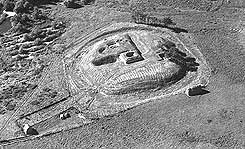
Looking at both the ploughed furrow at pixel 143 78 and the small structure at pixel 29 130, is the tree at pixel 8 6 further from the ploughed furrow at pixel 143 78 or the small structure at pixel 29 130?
the small structure at pixel 29 130

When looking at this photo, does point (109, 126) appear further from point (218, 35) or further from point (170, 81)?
point (218, 35)

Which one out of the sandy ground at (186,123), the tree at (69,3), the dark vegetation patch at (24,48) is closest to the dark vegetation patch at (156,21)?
the sandy ground at (186,123)

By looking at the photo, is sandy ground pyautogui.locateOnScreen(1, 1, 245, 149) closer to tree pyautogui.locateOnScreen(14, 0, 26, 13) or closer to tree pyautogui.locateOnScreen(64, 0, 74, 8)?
tree pyautogui.locateOnScreen(64, 0, 74, 8)

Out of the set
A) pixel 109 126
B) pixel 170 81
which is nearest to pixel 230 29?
pixel 170 81

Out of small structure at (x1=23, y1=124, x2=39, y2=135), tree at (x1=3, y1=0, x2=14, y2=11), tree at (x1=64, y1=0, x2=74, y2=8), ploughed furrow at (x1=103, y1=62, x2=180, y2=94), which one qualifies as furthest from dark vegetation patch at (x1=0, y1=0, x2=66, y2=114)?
ploughed furrow at (x1=103, y1=62, x2=180, y2=94)

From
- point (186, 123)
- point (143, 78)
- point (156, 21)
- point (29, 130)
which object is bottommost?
point (186, 123)

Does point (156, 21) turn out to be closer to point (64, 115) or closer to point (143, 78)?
point (143, 78)

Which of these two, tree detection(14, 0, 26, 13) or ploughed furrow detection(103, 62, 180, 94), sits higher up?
tree detection(14, 0, 26, 13)

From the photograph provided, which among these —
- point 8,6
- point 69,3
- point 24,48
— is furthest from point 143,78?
point 8,6

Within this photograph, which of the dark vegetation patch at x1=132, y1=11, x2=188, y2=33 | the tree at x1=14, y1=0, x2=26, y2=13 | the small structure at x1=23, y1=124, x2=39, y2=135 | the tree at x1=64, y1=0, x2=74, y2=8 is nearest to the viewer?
the small structure at x1=23, y1=124, x2=39, y2=135
